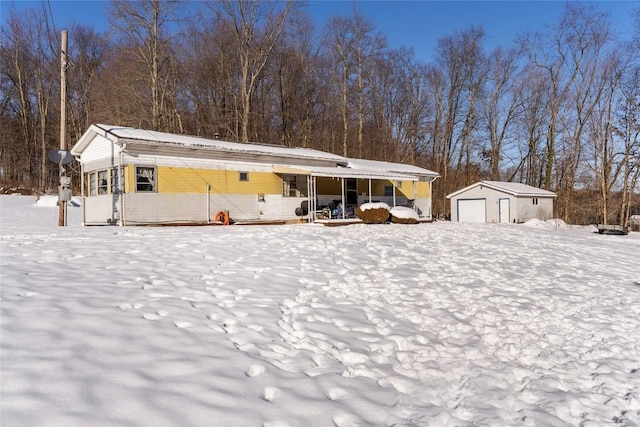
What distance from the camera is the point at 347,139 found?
33969 millimetres

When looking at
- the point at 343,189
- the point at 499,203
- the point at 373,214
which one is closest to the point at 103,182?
the point at 343,189

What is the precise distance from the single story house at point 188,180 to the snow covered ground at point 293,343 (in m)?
7.05

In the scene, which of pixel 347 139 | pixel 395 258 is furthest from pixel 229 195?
pixel 347 139

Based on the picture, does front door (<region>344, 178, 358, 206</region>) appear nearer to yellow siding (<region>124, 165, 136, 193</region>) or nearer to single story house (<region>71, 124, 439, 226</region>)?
single story house (<region>71, 124, 439, 226</region>)

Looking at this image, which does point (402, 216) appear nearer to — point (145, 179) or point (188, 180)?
point (188, 180)

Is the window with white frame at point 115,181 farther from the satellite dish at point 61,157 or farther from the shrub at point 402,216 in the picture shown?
the shrub at point 402,216

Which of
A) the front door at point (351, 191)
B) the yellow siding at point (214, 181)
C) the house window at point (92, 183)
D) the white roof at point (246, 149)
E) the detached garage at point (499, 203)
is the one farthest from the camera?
the detached garage at point (499, 203)

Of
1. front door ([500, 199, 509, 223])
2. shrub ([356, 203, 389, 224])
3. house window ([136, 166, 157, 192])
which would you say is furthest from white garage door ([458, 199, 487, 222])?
house window ([136, 166, 157, 192])

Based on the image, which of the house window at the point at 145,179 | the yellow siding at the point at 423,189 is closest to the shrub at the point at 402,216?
the yellow siding at the point at 423,189

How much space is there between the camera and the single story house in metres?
14.4

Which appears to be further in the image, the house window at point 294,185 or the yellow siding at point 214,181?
the house window at point 294,185

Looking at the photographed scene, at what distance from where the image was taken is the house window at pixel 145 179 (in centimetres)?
1442

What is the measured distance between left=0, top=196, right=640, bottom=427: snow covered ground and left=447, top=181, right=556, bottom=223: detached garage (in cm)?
2038

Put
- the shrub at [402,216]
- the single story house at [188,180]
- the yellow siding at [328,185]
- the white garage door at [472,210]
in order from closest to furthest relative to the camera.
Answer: the single story house at [188,180], the shrub at [402,216], the yellow siding at [328,185], the white garage door at [472,210]
